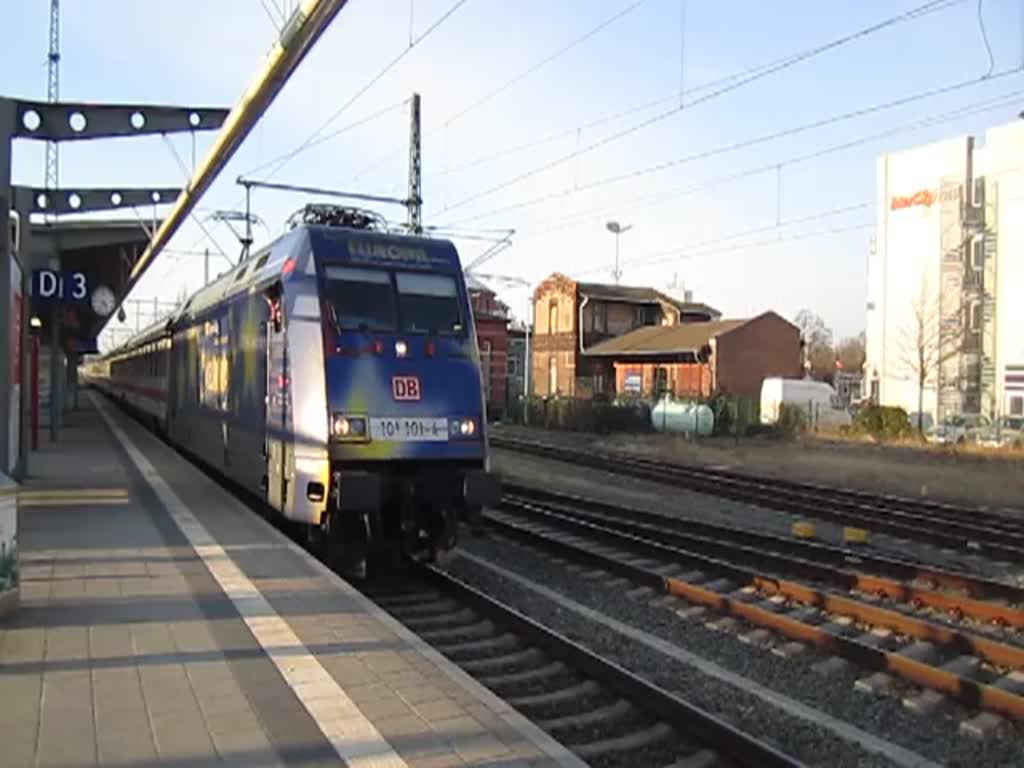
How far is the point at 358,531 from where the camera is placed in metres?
9.34

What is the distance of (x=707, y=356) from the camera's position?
158 ft

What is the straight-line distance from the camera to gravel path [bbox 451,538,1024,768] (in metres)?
5.74

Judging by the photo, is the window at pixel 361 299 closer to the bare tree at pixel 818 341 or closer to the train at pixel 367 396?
the train at pixel 367 396

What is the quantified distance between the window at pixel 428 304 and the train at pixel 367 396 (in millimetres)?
13

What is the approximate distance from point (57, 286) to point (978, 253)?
46.1m

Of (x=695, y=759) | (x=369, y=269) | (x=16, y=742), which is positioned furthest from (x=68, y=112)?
(x=695, y=759)

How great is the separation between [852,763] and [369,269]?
248 inches

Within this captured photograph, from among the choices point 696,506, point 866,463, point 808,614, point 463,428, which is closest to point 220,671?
point 463,428

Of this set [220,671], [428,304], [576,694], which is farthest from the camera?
[428,304]

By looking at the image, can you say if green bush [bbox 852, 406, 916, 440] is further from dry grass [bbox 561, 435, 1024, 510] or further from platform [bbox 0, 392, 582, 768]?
platform [bbox 0, 392, 582, 768]

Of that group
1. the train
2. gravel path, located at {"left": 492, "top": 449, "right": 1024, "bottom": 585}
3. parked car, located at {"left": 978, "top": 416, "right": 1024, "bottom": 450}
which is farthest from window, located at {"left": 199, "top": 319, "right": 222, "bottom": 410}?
parked car, located at {"left": 978, "top": 416, "right": 1024, "bottom": 450}

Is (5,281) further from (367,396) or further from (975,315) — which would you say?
(975,315)

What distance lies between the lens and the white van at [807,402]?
121 ft

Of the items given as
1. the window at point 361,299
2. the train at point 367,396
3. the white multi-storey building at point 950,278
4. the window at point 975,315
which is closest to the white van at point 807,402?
the white multi-storey building at point 950,278
